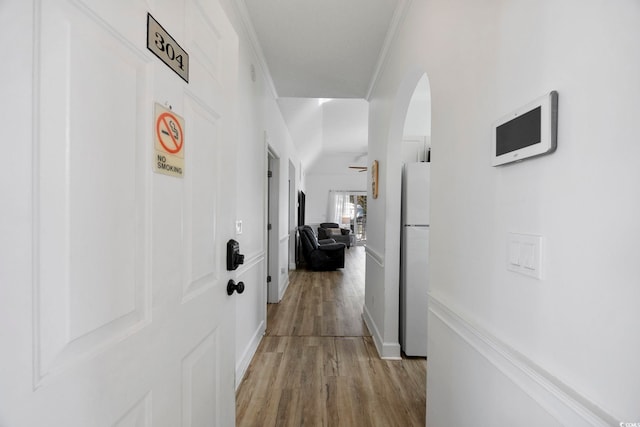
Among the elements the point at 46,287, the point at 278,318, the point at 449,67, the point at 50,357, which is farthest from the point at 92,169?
the point at 278,318

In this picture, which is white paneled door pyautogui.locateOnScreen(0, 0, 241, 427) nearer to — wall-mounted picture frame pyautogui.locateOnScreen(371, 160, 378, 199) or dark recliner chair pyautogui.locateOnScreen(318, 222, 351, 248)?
wall-mounted picture frame pyautogui.locateOnScreen(371, 160, 378, 199)

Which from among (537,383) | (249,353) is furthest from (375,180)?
(537,383)

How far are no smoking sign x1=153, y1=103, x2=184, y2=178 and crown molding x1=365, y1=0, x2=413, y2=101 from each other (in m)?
1.81

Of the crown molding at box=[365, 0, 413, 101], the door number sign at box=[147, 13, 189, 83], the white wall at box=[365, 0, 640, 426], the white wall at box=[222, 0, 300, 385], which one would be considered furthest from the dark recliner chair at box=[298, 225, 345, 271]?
the door number sign at box=[147, 13, 189, 83]

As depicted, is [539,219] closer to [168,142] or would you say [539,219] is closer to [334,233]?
[168,142]

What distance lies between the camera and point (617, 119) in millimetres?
551

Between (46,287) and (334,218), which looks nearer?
(46,287)

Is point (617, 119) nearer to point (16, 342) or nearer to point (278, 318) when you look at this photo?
point (16, 342)

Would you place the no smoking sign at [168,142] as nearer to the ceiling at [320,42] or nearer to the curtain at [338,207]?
the ceiling at [320,42]

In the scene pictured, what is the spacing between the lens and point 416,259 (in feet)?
8.54

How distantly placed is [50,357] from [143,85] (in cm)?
57

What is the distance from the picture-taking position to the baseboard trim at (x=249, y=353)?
2.14 meters

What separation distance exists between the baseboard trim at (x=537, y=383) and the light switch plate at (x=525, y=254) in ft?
0.78

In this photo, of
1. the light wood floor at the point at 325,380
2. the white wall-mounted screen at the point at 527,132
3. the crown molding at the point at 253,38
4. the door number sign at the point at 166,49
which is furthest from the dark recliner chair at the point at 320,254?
the door number sign at the point at 166,49
